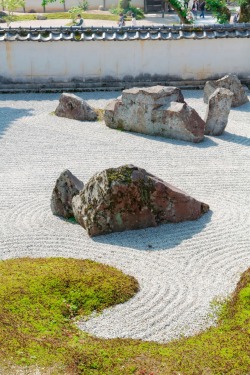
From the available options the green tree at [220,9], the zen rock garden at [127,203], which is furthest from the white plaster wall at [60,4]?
the zen rock garden at [127,203]

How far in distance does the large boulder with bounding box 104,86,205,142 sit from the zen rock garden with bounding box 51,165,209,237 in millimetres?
5164

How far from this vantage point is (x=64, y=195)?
1127 centimetres

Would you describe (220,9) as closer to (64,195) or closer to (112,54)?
(112,54)

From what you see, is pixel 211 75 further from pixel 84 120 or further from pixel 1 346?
pixel 1 346

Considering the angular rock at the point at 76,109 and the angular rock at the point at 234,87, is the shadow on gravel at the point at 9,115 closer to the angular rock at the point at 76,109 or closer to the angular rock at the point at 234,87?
the angular rock at the point at 76,109

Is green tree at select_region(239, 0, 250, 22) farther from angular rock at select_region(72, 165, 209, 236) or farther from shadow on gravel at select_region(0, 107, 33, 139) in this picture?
angular rock at select_region(72, 165, 209, 236)

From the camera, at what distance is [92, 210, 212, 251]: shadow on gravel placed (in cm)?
1016

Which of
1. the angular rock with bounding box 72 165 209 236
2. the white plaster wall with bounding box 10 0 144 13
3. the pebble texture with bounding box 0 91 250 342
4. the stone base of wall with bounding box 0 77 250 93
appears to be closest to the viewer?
the pebble texture with bounding box 0 91 250 342

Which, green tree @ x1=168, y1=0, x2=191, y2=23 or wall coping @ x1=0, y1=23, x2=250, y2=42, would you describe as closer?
wall coping @ x1=0, y1=23, x2=250, y2=42

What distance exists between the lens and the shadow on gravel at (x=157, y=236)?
10164 millimetres

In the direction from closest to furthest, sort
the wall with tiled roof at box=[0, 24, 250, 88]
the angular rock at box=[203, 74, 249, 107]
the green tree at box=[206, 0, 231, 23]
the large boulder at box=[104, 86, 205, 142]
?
1. the large boulder at box=[104, 86, 205, 142]
2. the angular rock at box=[203, 74, 249, 107]
3. the wall with tiled roof at box=[0, 24, 250, 88]
4. the green tree at box=[206, 0, 231, 23]

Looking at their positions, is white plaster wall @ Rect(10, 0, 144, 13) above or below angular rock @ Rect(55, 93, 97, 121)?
above

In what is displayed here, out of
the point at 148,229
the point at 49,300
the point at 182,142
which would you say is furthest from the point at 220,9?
the point at 49,300

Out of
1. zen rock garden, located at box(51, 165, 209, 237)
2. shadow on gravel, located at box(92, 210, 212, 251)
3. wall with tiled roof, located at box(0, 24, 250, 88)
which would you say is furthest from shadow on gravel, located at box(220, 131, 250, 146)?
wall with tiled roof, located at box(0, 24, 250, 88)
